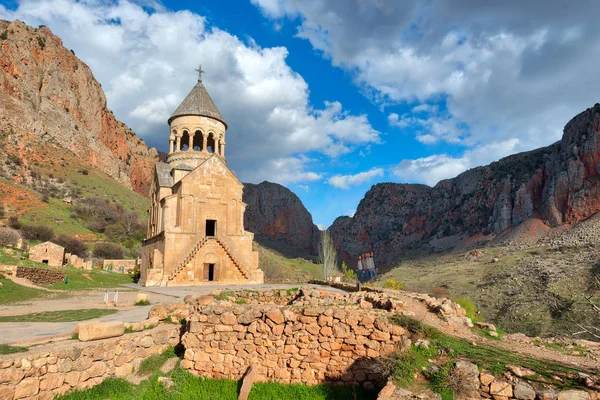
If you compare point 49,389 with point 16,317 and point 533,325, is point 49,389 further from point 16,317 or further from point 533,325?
point 533,325

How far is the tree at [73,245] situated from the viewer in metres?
33.1

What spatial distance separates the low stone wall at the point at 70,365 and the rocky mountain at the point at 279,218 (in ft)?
328

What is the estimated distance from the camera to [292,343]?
6.69 meters

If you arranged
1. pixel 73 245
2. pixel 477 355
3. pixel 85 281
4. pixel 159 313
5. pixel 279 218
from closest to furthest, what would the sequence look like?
pixel 477 355 < pixel 159 313 < pixel 85 281 < pixel 73 245 < pixel 279 218

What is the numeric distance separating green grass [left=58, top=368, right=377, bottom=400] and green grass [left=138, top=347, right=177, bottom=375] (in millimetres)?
187

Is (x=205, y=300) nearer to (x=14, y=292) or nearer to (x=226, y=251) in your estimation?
(x=14, y=292)

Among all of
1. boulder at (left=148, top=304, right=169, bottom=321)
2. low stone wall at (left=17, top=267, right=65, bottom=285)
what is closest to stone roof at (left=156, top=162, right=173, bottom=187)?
low stone wall at (left=17, top=267, right=65, bottom=285)

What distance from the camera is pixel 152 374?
260 inches

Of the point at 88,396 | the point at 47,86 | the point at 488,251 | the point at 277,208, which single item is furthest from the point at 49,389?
the point at 277,208

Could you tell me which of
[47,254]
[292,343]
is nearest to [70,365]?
[292,343]

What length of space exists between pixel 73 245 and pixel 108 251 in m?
3.52

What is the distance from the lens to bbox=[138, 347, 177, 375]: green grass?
6.65m

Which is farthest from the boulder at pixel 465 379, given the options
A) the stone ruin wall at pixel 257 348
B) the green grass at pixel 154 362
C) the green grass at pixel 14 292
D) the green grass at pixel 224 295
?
the green grass at pixel 14 292

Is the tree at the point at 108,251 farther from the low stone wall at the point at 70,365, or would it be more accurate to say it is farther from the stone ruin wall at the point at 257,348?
the low stone wall at the point at 70,365
